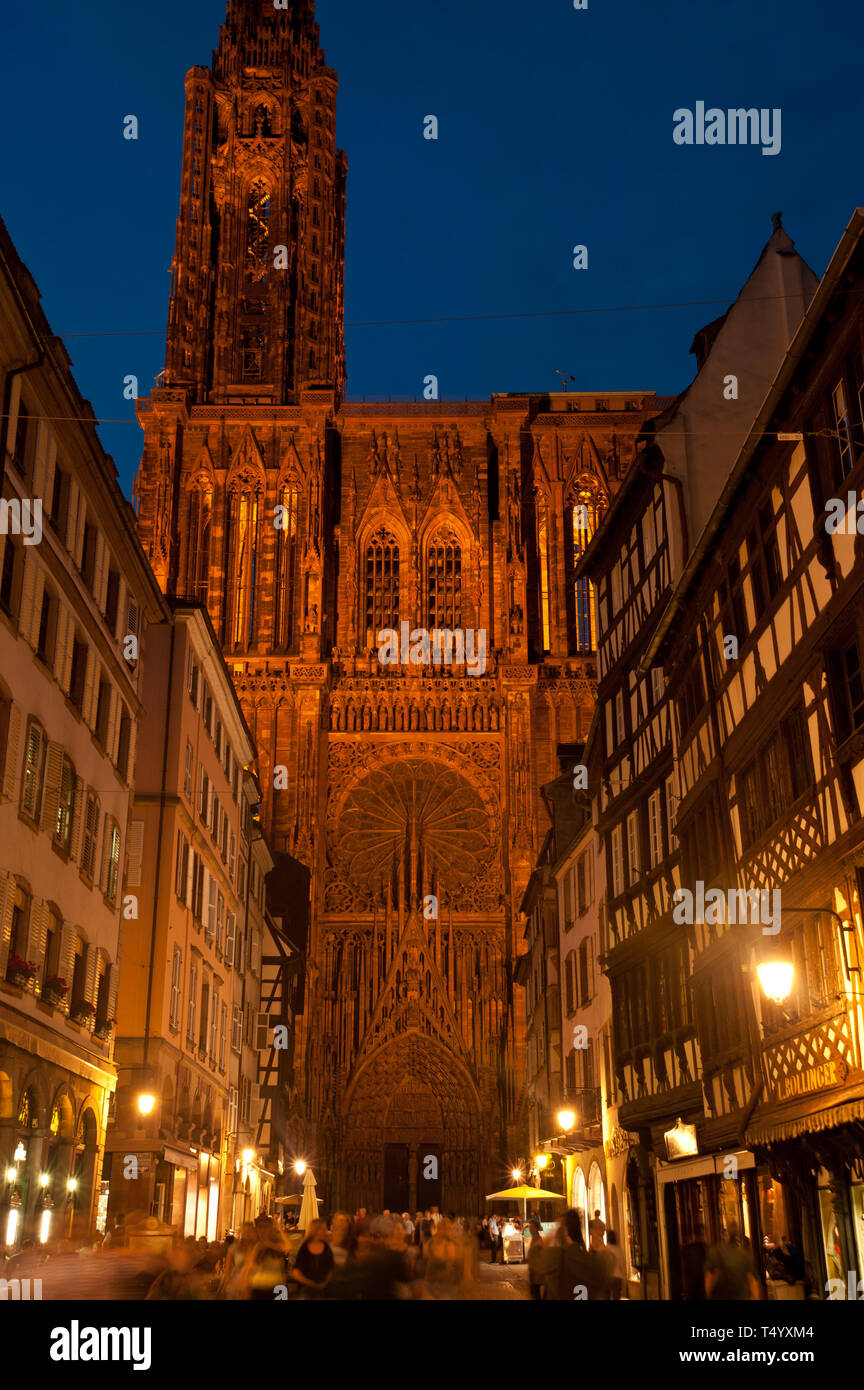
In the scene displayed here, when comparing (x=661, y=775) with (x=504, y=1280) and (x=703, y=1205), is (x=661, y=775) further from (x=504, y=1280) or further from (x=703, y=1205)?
(x=504, y=1280)

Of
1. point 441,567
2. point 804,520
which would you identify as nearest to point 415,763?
point 441,567

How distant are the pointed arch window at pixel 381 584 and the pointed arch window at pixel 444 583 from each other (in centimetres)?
127

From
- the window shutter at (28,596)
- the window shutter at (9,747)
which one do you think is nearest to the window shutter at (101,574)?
the window shutter at (28,596)

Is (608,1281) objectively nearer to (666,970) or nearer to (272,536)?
(666,970)

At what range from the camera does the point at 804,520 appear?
16.1 m

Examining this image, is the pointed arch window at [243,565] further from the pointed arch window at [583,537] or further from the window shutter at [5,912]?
the window shutter at [5,912]

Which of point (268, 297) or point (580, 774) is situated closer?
point (580, 774)

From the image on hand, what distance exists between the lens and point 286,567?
5691 cm

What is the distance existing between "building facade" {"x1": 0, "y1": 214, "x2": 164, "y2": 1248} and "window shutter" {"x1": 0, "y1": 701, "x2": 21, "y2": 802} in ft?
0.08

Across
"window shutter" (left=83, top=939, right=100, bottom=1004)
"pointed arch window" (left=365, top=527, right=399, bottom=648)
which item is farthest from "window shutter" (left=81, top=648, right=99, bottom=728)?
"pointed arch window" (left=365, top=527, right=399, bottom=648)

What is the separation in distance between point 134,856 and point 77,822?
6214 mm

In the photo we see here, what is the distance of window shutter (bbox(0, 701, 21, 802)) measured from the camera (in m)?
18.7
